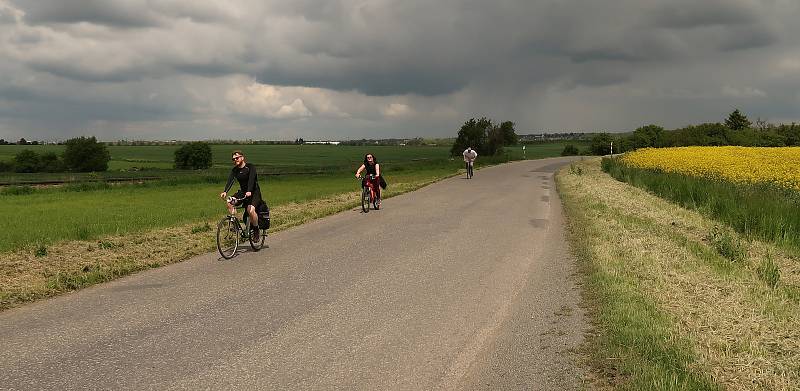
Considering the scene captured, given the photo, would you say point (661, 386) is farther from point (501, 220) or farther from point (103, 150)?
point (103, 150)

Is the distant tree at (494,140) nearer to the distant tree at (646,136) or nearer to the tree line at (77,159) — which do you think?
the distant tree at (646,136)

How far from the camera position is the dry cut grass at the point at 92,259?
8133 mm

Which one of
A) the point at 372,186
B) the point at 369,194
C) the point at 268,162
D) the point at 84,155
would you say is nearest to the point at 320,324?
the point at 369,194

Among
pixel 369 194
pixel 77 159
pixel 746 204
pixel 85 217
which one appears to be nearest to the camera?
pixel 746 204

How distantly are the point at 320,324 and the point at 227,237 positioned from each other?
5.14 m

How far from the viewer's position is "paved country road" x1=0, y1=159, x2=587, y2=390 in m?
4.76

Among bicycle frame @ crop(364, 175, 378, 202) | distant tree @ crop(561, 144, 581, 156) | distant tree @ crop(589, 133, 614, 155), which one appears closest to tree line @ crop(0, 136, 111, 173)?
distant tree @ crop(561, 144, 581, 156)

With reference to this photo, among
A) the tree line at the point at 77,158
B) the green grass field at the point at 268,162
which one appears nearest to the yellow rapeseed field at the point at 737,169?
the green grass field at the point at 268,162

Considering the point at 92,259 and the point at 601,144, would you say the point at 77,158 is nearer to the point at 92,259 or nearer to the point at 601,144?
the point at 601,144

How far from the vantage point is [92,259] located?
1045cm

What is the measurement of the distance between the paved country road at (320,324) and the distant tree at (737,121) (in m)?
86.5

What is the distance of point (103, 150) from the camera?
104 m

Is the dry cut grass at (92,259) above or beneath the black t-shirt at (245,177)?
beneath

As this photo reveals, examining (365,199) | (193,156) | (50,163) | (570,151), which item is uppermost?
(193,156)
